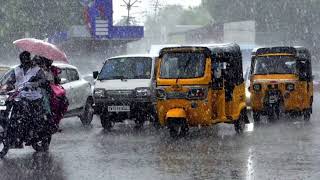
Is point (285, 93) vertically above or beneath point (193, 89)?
beneath

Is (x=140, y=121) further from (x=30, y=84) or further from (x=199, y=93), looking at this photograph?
(x=30, y=84)

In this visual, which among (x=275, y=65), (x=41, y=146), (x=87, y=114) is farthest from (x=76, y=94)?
(x=275, y=65)

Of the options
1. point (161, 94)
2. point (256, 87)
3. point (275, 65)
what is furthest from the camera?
point (275, 65)

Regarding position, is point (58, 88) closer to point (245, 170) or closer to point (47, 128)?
point (47, 128)

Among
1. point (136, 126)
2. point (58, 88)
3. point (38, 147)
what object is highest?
point (58, 88)

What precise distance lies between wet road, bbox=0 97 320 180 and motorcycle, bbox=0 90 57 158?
288 millimetres

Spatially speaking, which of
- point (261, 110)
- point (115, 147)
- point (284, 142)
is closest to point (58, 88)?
point (115, 147)

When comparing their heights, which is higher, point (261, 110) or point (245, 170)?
point (245, 170)

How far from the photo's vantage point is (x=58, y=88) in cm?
1156

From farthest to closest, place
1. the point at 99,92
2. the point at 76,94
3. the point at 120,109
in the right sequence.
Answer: the point at 76,94, the point at 99,92, the point at 120,109

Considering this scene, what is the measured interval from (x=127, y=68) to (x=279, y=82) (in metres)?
4.18

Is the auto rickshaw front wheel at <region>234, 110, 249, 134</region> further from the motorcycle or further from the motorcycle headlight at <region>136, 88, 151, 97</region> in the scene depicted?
the motorcycle

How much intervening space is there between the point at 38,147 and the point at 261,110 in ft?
25.5

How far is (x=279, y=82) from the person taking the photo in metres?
17.3
